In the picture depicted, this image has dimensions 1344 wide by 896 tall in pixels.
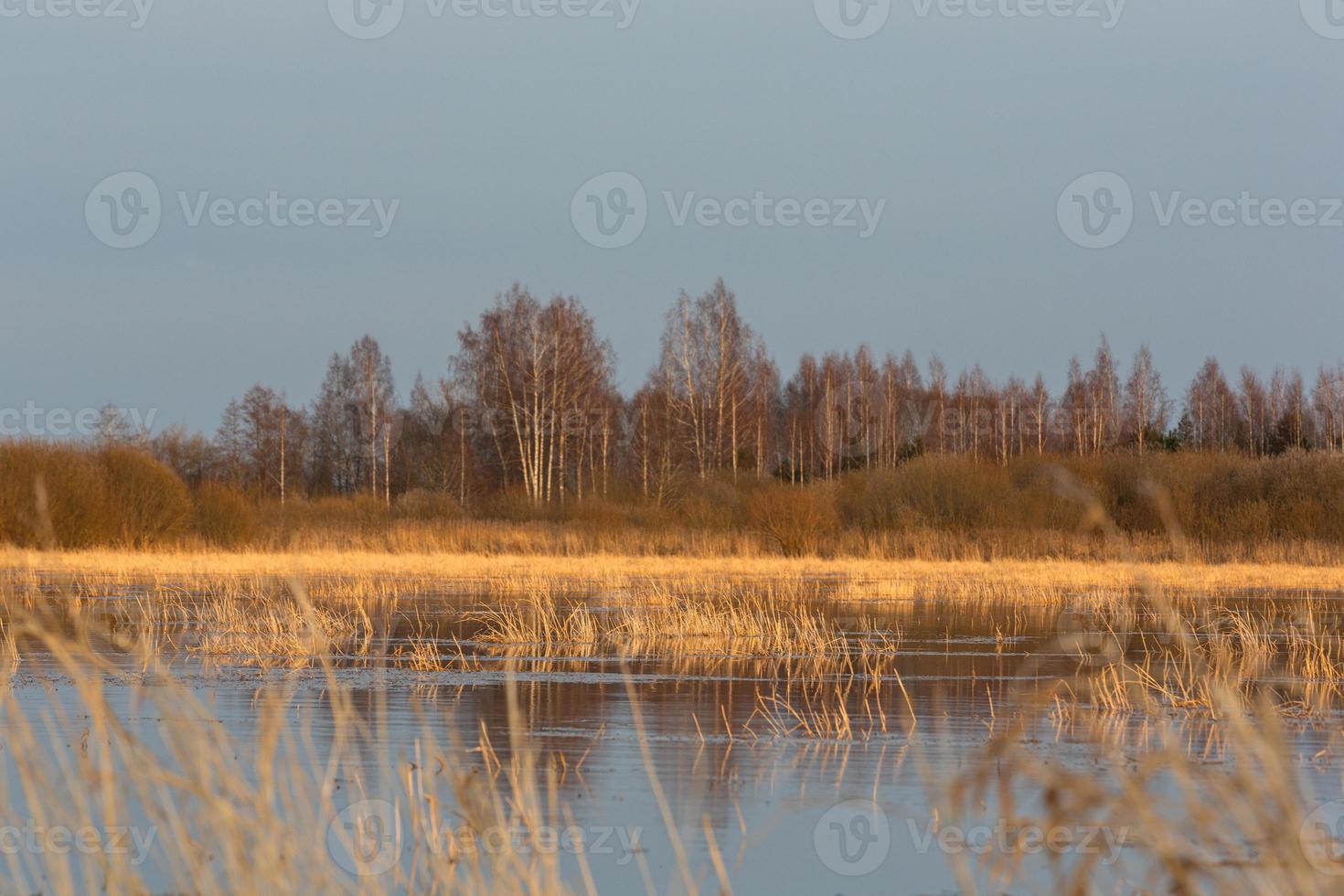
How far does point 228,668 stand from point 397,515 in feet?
122

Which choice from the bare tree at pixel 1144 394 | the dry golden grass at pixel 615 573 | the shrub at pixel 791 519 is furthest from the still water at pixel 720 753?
the bare tree at pixel 1144 394

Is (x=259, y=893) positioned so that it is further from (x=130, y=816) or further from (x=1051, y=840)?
(x=130, y=816)

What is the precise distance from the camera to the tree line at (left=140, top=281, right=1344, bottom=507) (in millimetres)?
54281

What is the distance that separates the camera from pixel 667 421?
55969 millimetres

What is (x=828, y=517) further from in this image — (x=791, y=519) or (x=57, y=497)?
(x=57, y=497)

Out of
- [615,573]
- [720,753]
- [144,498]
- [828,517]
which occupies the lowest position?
[615,573]

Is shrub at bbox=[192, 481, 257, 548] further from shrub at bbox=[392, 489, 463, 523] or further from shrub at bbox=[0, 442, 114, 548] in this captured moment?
shrub at bbox=[392, 489, 463, 523]

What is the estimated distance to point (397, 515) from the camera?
162ft

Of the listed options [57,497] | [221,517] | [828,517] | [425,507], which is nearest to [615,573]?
[828,517]

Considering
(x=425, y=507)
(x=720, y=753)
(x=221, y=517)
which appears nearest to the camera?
(x=720, y=753)

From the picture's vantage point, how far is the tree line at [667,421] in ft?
178

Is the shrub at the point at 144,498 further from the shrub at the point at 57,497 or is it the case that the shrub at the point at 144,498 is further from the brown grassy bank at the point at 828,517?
the shrub at the point at 57,497

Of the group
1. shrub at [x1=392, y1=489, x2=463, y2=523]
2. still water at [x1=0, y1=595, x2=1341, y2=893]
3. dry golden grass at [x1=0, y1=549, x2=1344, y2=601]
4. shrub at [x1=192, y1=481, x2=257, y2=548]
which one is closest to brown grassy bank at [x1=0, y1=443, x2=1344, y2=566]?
shrub at [x1=192, y1=481, x2=257, y2=548]

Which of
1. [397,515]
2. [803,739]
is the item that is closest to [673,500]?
[397,515]
